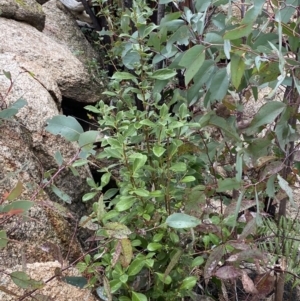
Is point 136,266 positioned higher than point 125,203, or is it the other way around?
point 125,203

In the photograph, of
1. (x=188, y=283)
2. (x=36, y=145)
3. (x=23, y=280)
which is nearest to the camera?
(x=23, y=280)

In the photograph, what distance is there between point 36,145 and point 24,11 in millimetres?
1693

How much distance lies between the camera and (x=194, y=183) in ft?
4.91

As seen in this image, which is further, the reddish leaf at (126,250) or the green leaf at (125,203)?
the green leaf at (125,203)

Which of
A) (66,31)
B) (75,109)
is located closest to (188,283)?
(75,109)

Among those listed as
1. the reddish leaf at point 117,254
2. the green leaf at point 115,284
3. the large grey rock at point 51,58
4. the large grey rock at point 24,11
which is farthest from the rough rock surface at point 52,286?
the large grey rock at point 24,11

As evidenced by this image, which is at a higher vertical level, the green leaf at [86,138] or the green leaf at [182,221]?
→ the green leaf at [86,138]

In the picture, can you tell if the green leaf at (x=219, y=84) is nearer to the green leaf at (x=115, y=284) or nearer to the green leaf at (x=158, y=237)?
the green leaf at (x=158, y=237)

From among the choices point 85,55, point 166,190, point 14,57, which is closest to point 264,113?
point 166,190

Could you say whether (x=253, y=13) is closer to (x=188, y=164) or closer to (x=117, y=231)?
(x=117, y=231)

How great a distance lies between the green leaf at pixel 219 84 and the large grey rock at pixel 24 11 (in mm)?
2292

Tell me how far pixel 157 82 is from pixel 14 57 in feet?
3.51

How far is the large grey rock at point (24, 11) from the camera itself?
3096 millimetres

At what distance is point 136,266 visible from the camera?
3.78ft
